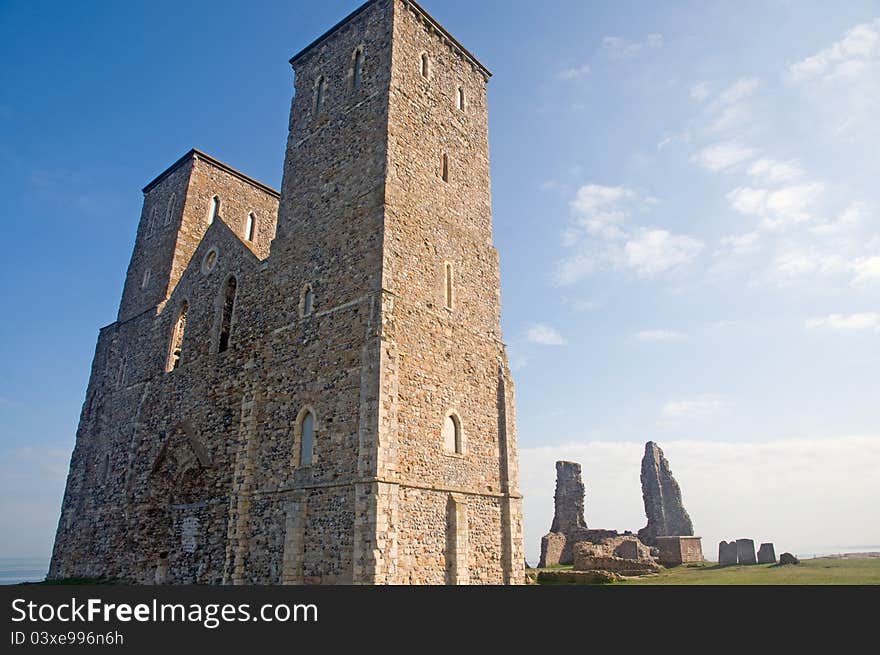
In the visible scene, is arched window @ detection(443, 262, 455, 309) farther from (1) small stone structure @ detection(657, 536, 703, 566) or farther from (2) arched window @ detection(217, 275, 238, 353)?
(1) small stone structure @ detection(657, 536, 703, 566)

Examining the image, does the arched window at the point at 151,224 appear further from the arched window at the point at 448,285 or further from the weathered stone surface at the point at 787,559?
the weathered stone surface at the point at 787,559

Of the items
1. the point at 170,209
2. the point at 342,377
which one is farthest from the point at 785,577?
the point at 170,209

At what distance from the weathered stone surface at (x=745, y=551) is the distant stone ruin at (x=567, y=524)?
6.27 metres

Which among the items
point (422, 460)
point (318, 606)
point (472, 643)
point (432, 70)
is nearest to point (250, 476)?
point (422, 460)

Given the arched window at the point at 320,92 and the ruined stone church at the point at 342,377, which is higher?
the arched window at the point at 320,92

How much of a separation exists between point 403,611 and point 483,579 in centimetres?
896

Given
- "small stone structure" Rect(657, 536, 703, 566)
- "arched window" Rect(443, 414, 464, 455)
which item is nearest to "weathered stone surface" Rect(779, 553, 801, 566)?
"small stone structure" Rect(657, 536, 703, 566)

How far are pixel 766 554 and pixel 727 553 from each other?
167 cm

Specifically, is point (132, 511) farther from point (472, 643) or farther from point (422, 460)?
point (472, 643)

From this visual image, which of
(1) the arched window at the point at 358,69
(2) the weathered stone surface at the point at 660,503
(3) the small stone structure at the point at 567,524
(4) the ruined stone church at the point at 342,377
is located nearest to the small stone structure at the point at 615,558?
(3) the small stone structure at the point at 567,524

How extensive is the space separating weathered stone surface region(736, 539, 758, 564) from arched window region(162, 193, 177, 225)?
3062 centimetres

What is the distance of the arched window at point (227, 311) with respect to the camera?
71.0 ft

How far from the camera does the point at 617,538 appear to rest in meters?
29.8

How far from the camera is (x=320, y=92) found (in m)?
21.7
